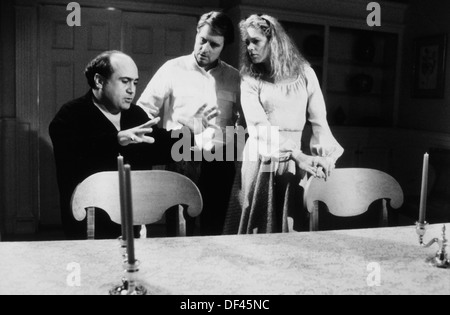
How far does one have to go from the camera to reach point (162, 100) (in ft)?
7.79

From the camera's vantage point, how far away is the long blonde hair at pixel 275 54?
248 cm

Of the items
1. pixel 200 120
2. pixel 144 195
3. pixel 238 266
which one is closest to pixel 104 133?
pixel 200 120

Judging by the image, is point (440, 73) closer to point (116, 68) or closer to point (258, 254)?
A: point (116, 68)

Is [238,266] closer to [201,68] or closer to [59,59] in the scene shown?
[201,68]

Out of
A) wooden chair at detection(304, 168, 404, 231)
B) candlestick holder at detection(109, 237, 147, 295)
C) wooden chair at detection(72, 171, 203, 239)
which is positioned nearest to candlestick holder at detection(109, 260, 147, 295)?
candlestick holder at detection(109, 237, 147, 295)

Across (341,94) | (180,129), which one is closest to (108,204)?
(180,129)

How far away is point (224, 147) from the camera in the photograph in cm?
246

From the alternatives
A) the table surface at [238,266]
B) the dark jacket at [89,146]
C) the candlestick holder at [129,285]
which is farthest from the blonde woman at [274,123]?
the candlestick holder at [129,285]

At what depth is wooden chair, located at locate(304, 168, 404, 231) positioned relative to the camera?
1667mm

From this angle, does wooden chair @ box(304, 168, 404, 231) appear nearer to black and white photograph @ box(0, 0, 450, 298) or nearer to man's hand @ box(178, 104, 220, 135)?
black and white photograph @ box(0, 0, 450, 298)

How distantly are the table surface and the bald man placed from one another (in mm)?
983

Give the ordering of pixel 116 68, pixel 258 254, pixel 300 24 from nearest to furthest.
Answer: pixel 258 254 < pixel 116 68 < pixel 300 24

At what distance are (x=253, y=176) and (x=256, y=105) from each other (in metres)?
0.36

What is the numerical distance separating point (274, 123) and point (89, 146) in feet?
2.97
